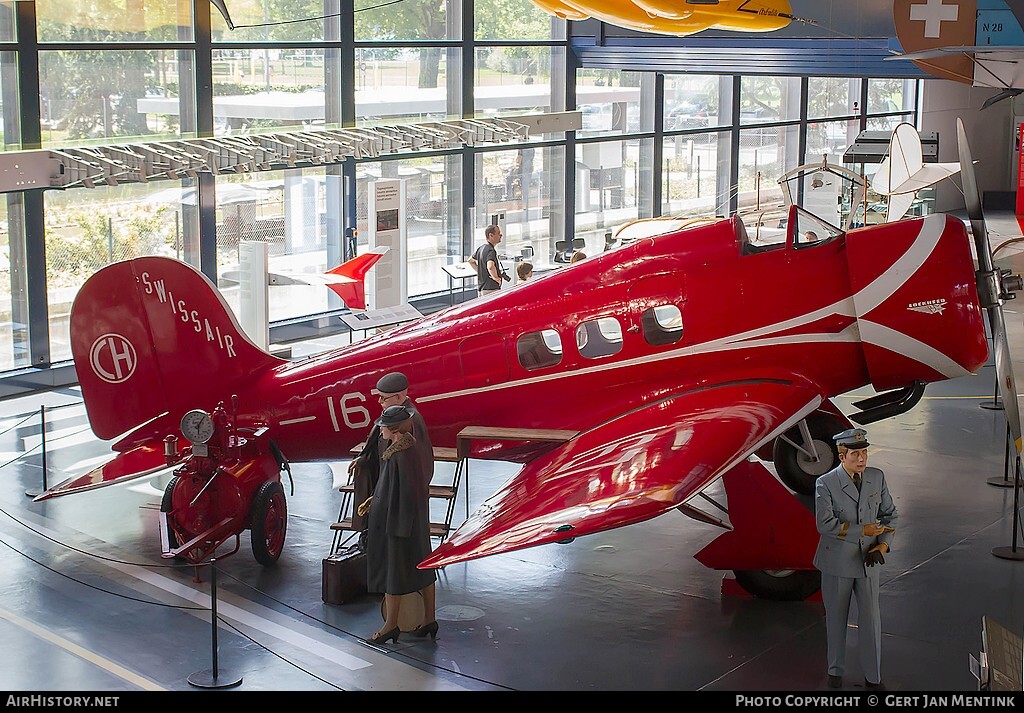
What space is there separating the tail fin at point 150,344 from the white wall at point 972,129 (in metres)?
27.8

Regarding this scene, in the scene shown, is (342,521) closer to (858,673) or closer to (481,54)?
(858,673)

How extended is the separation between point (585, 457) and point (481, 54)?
1606 cm

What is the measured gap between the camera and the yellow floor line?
7.52 m

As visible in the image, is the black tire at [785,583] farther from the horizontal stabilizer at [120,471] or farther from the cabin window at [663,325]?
the horizontal stabilizer at [120,471]

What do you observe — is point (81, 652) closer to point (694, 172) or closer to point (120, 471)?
point (120, 471)

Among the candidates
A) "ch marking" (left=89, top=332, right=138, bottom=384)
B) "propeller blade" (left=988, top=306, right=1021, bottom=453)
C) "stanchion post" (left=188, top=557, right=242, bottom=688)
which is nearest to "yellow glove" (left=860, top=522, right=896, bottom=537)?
"propeller blade" (left=988, top=306, right=1021, bottom=453)

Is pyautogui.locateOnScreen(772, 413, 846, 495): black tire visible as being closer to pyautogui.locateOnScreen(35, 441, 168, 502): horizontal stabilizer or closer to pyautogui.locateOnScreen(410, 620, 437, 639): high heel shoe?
pyautogui.locateOnScreen(410, 620, 437, 639): high heel shoe

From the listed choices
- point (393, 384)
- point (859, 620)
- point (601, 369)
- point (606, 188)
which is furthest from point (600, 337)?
point (606, 188)

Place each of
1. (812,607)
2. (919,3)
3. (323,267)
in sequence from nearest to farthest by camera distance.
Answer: (812,607) → (919,3) → (323,267)

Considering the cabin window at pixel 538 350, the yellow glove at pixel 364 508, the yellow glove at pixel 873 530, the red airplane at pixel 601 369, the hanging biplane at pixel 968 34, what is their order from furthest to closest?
the hanging biplane at pixel 968 34 < the cabin window at pixel 538 350 < the red airplane at pixel 601 369 < the yellow glove at pixel 364 508 < the yellow glove at pixel 873 530

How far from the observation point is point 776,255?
368 inches

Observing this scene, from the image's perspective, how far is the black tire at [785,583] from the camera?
870 centimetres

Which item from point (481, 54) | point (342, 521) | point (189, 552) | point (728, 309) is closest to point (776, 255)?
point (728, 309)

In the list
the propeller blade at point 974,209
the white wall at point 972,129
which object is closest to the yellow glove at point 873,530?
the propeller blade at point 974,209
